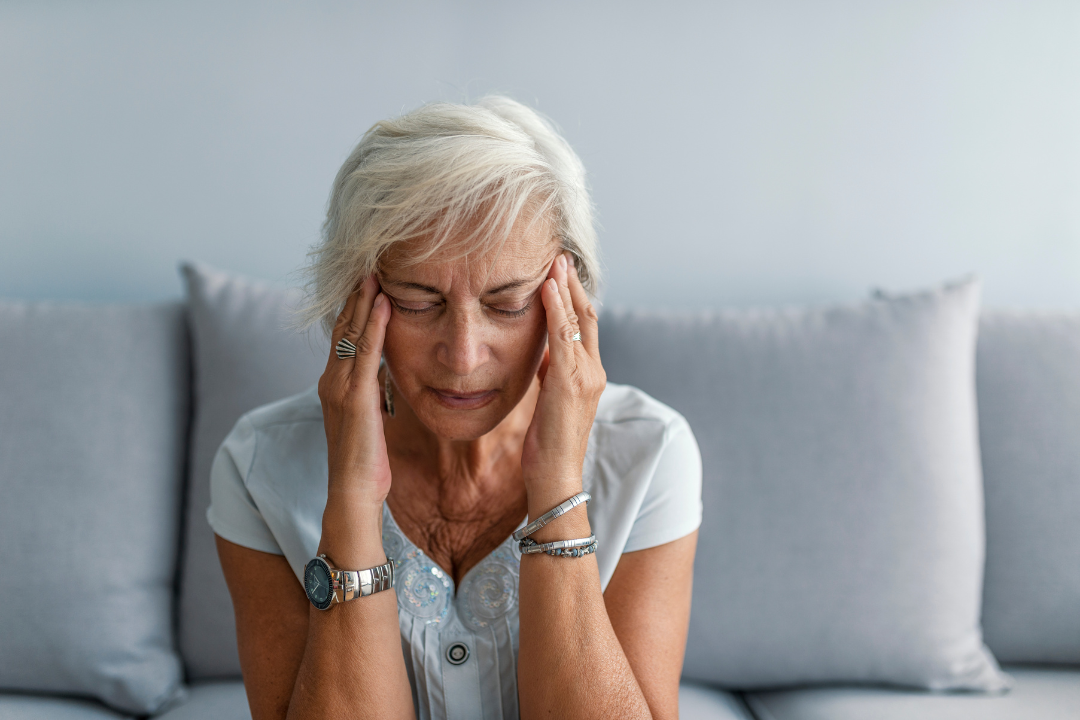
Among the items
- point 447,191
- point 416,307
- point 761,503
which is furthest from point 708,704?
point 447,191

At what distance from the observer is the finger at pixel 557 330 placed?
1.06 m

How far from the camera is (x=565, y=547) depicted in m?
1.02

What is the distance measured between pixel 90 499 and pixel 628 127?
4.74ft

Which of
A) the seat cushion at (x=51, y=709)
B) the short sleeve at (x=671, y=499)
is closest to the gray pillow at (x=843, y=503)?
the short sleeve at (x=671, y=499)

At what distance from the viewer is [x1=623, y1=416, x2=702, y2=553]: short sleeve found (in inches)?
45.6

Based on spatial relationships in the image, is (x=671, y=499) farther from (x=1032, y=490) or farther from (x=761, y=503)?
(x=1032, y=490)

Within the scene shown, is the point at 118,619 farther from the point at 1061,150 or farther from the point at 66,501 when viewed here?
the point at 1061,150

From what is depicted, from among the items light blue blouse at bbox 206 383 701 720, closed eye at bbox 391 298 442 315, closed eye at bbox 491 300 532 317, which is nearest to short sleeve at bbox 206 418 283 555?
light blue blouse at bbox 206 383 701 720

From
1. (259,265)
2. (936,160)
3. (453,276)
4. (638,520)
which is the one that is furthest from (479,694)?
(936,160)

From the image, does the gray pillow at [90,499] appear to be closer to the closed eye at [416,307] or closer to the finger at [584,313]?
the closed eye at [416,307]

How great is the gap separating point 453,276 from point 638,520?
0.50m

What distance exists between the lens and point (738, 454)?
4.70ft

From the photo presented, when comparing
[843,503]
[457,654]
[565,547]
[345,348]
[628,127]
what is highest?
[628,127]

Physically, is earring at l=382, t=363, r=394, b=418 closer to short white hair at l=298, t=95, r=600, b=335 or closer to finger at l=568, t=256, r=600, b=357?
short white hair at l=298, t=95, r=600, b=335
